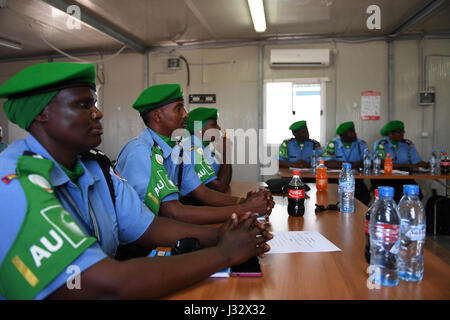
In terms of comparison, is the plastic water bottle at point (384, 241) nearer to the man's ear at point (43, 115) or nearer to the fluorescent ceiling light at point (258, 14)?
the man's ear at point (43, 115)

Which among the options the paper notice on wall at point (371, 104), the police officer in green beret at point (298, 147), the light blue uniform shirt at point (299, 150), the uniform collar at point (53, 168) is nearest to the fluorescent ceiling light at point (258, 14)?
the police officer in green beret at point (298, 147)

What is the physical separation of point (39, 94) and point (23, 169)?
0.90ft

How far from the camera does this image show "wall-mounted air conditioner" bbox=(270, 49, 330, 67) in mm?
5508

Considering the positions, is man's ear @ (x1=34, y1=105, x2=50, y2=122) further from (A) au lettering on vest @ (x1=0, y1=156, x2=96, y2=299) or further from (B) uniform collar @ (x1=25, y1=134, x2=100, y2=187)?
(A) au lettering on vest @ (x1=0, y1=156, x2=96, y2=299)

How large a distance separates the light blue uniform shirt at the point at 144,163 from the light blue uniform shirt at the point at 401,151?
410 centimetres

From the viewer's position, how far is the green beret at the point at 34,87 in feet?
3.07

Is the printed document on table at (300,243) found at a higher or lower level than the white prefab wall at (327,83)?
lower

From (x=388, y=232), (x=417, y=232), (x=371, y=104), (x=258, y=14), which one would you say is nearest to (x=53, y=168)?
(x=388, y=232)

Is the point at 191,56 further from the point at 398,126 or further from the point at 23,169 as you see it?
the point at 23,169

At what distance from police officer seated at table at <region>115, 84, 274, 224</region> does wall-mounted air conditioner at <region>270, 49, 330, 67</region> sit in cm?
386

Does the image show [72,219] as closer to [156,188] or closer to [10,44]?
[156,188]

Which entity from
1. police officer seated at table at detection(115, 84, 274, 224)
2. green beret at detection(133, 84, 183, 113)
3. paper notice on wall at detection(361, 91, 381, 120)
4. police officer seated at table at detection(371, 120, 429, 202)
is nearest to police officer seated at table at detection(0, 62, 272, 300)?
police officer seated at table at detection(115, 84, 274, 224)

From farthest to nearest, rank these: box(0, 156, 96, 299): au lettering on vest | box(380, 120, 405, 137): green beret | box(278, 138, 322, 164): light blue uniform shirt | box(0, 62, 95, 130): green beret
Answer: box(278, 138, 322, 164): light blue uniform shirt, box(380, 120, 405, 137): green beret, box(0, 62, 95, 130): green beret, box(0, 156, 96, 299): au lettering on vest

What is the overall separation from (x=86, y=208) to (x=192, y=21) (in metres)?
4.49
